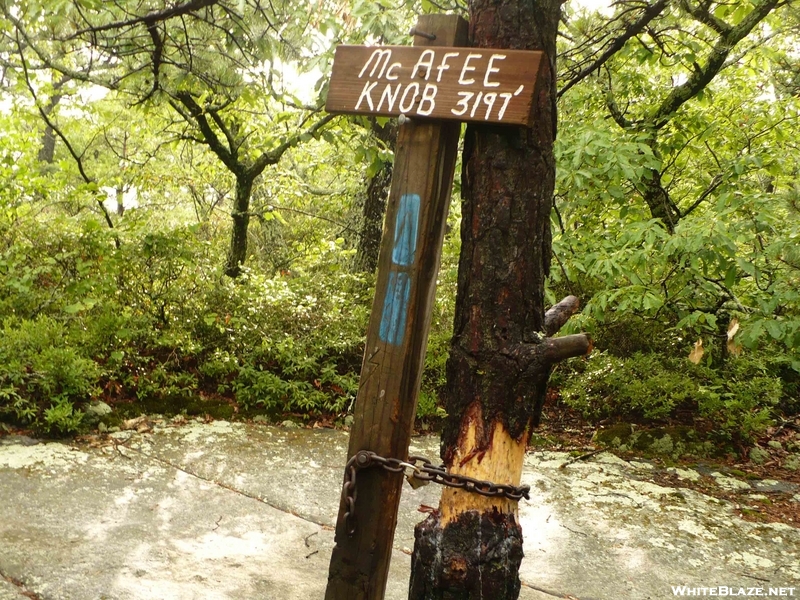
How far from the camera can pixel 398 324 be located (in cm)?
239

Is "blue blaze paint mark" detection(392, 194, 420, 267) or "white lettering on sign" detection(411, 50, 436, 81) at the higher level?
"white lettering on sign" detection(411, 50, 436, 81)

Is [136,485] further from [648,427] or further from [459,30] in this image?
[648,427]

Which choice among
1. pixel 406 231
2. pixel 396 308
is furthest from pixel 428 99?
pixel 396 308

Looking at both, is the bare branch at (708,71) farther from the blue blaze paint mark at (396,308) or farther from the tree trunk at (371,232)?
the blue blaze paint mark at (396,308)

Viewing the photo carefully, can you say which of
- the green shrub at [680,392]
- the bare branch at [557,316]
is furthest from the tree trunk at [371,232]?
the bare branch at [557,316]

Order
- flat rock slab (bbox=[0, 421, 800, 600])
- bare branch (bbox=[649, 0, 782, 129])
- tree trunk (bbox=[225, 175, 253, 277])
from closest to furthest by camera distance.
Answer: flat rock slab (bbox=[0, 421, 800, 600]), bare branch (bbox=[649, 0, 782, 129]), tree trunk (bbox=[225, 175, 253, 277])

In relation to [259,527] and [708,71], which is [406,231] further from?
[708,71]

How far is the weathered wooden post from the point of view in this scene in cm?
236

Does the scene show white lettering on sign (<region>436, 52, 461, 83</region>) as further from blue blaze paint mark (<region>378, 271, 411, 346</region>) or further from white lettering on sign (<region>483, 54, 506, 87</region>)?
blue blaze paint mark (<region>378, 271, 411, 346</region>)

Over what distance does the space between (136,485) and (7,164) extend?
467cm

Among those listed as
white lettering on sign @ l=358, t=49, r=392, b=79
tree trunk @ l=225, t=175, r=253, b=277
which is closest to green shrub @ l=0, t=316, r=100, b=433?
tree trunk @ l=225, t=175, r=253, b=277

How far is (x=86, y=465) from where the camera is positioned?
437cm

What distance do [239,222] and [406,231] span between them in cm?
599

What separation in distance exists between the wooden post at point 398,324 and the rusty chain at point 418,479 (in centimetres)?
4
